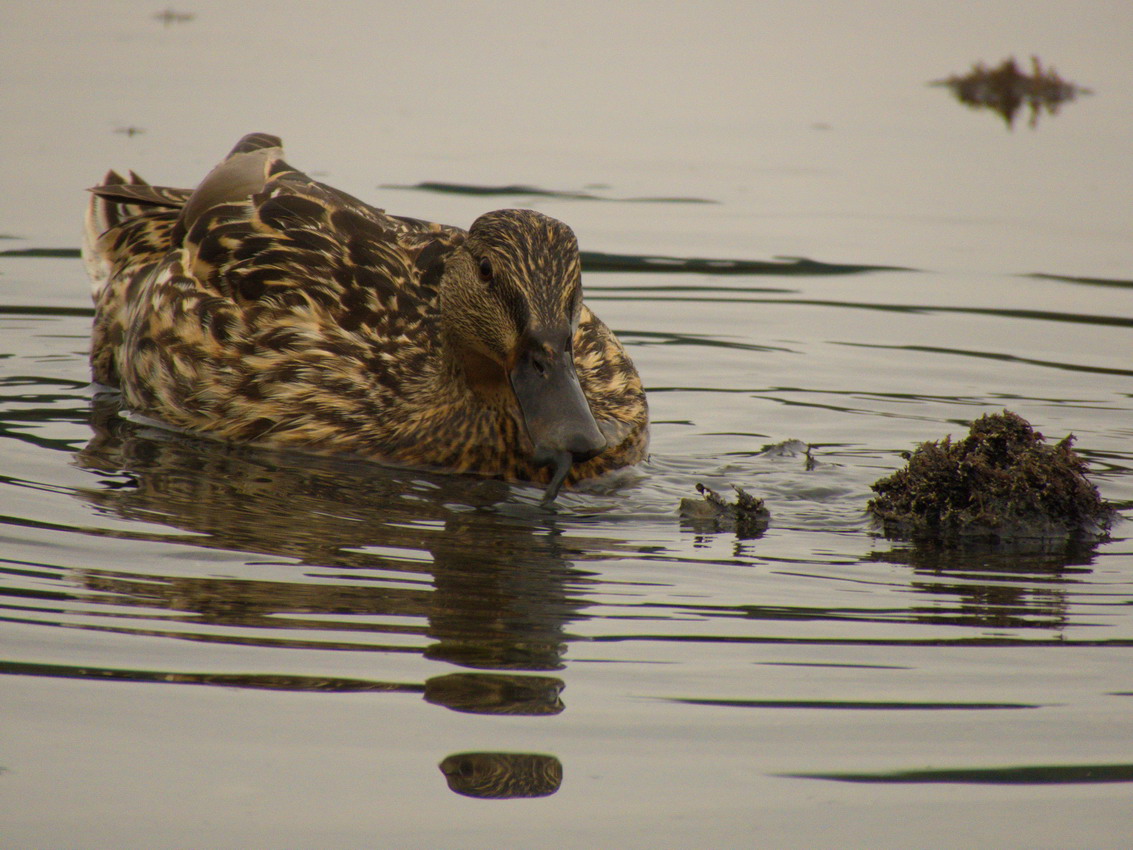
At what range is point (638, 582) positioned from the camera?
6359mm

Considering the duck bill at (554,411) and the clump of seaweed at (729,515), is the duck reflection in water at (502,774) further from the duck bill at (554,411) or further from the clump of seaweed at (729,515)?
the clump of seaweed at (729,515)

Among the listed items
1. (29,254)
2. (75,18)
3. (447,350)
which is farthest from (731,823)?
(75,18)

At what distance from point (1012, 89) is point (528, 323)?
13.7 m

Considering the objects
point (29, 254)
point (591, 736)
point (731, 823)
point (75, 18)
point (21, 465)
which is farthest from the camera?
point (75, 18)

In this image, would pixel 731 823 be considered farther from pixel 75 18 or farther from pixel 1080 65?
pixel 75 18

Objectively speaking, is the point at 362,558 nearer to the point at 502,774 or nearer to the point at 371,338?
the point at 502,774

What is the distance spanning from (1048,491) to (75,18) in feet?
58.6

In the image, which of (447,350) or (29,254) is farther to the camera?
(29,254)

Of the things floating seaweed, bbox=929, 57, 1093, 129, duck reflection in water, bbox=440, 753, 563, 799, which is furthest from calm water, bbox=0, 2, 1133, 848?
floating seaweed, bbox=929, 57, 1093, 129

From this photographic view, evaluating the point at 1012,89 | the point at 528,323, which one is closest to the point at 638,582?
the point at 528,323

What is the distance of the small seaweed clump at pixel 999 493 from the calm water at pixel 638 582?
177 millimetres

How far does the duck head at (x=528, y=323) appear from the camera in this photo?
7.15m

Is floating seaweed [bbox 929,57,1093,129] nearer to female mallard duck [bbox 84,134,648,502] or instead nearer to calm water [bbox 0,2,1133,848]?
calm water [bbox 0,2,1133,848]

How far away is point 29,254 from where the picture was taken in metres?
12.3
